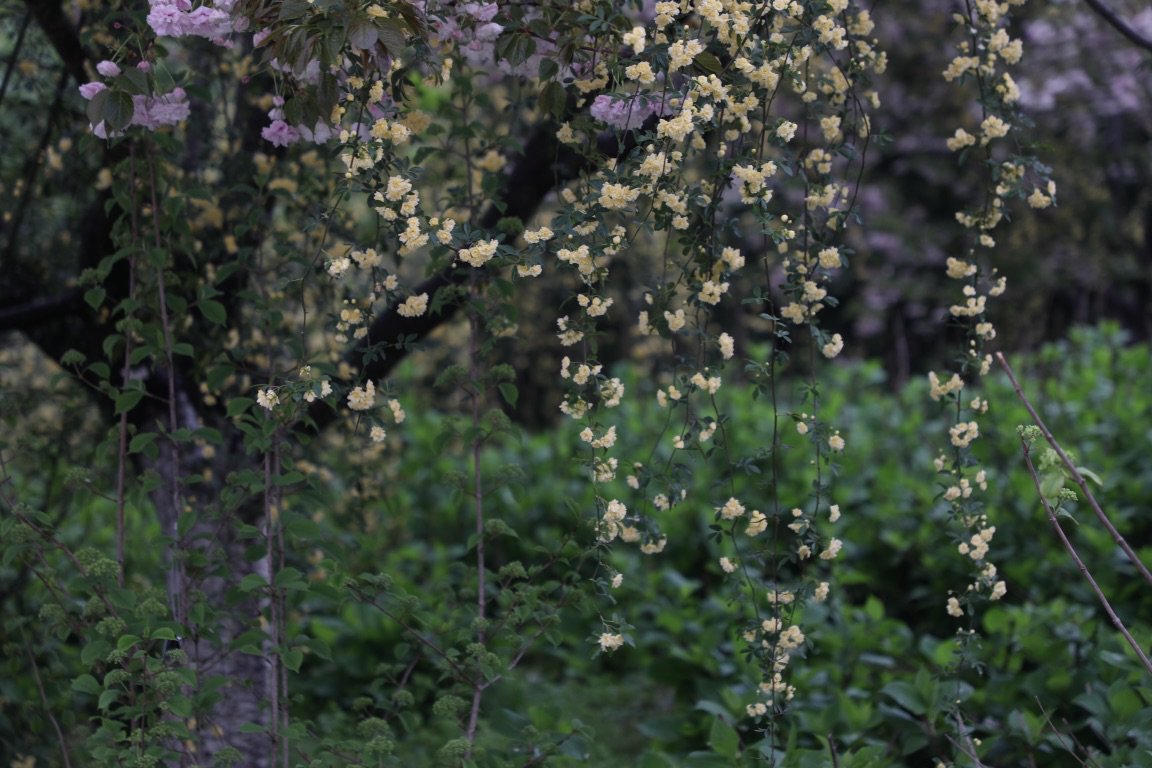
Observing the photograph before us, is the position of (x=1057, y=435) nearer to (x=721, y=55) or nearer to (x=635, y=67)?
(x=721, y=55)

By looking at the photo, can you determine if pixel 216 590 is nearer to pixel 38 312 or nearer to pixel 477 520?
pixel 38 312

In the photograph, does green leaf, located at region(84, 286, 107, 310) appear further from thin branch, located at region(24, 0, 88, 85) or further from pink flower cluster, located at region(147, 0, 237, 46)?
thin branch, located at region(24, 0, 88, 85)

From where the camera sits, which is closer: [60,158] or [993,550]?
[60,158]

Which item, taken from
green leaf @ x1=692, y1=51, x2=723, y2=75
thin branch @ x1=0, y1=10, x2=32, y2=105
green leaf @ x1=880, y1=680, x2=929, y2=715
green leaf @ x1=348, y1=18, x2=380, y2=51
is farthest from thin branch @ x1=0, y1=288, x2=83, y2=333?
green leaf @ x1=880, y1=680, x2=929, y2=715

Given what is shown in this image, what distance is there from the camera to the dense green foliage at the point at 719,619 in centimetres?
251

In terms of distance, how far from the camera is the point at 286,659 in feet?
7.01

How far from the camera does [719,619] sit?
13.1 ft

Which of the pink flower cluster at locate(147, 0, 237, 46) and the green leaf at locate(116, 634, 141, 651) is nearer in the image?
the pink flower cluster at locate(147, 0, 237, 46)

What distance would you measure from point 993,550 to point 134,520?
11.5 feet

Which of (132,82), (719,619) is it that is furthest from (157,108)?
(719,619)

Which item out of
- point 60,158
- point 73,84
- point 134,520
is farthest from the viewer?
point 134,520

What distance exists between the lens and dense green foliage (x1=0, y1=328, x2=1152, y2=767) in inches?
98.8

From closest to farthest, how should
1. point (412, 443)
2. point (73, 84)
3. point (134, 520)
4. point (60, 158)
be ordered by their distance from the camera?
point (60, 158), point (73, 84), point (134, 520), point (412, 443)

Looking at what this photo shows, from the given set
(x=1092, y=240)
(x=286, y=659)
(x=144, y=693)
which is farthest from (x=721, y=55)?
(x=1092, y=240)
